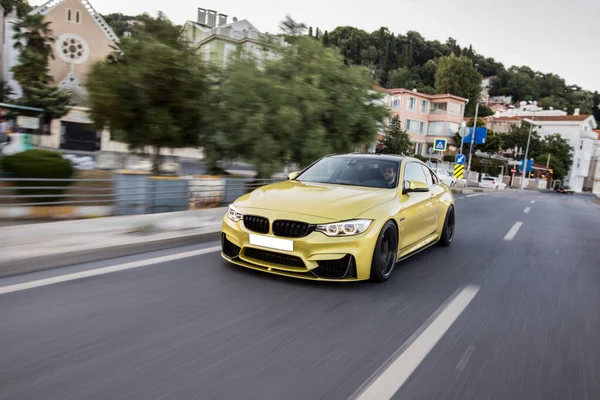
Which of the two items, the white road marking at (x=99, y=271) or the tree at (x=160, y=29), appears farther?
the tree at (x=160, y=29)

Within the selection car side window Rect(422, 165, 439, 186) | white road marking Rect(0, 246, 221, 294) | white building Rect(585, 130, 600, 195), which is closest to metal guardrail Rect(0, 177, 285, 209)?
white road marking Rect(0, 246, 221, 294)

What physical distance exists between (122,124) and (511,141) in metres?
79.2

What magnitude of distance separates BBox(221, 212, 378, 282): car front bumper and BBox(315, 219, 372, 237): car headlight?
4cm

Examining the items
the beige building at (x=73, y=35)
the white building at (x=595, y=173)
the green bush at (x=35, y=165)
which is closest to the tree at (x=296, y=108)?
the green bush at (x=35, y=165)

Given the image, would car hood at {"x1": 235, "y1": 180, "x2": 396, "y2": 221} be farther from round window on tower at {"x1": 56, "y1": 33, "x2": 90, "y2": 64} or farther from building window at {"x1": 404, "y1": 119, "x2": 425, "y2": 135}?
building window at {"x1": 404, "y1": 119, "x2": 425, "y2": 135}

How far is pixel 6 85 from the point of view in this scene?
132 ft

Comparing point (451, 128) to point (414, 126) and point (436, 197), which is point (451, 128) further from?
point (436, 197)

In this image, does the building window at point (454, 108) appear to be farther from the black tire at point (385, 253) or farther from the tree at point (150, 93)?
the black tire at point (385, 253)

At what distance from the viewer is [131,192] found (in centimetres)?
943

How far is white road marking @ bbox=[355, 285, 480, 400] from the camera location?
116 inches

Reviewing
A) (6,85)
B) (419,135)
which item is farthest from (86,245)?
(419,135)

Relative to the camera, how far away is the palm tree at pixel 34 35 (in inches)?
1548

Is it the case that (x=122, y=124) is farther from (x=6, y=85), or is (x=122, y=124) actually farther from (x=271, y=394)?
(x=6, y=85)

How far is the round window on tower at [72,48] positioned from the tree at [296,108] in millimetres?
38359
